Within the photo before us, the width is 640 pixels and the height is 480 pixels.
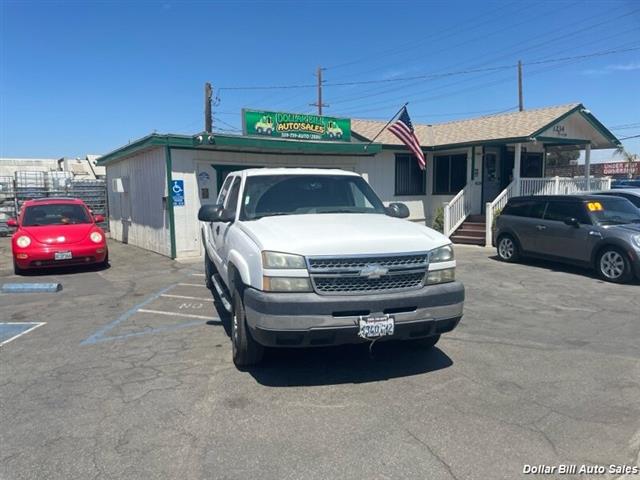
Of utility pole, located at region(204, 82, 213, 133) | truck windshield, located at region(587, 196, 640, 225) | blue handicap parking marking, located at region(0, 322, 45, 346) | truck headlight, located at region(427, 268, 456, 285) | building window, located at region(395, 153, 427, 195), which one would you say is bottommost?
blue handicap parking marking, located at region(0, 322, 45, 346)

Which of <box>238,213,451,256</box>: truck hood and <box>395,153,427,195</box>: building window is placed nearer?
<box>238,213,451,256</box>: truck hood

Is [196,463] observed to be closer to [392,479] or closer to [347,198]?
[392,479]

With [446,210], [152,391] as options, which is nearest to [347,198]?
[152,391]

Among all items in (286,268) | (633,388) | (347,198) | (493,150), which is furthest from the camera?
(493,150)

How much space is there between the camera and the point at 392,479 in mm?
2984

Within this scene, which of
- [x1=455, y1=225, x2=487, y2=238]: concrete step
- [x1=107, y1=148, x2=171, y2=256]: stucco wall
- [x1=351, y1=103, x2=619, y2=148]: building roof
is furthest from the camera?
[x1=351, y1=103, x2=619, y2=148]: building roof

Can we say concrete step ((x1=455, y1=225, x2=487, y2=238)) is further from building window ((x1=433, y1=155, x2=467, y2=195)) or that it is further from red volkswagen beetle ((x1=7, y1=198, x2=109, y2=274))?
red volkswagen beetle ((x1=7, y1=198, x2=109, y2=274))

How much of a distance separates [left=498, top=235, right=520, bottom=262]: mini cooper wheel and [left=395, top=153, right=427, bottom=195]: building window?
664 cm

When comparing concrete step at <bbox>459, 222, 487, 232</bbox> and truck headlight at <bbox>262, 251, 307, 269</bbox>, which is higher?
truck headlight at <bbox>262, 251, 307, 269</bbox>

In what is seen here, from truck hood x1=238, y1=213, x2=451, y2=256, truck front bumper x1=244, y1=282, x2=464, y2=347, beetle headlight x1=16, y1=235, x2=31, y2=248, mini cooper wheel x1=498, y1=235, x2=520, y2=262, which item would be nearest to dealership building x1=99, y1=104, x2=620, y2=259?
beetle headlight x1=16, y1=235, x2=31, y2=248

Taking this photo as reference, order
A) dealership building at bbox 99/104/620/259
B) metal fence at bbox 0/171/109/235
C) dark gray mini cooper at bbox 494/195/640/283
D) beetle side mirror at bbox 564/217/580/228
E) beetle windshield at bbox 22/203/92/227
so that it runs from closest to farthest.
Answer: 1. dark gray mini cooper at bbox 494/195/640/283
2. beetle side mirror at bbox 564/217/580/228
3. beetle windshield at bbox 22/203/92/227
4. dealership building at bbox 99/104/620/259
5. metal fence at bbox 0/171/109/235

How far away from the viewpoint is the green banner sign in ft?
45.6

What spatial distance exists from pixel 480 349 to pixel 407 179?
13846 mm

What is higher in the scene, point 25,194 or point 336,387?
point 25,194
